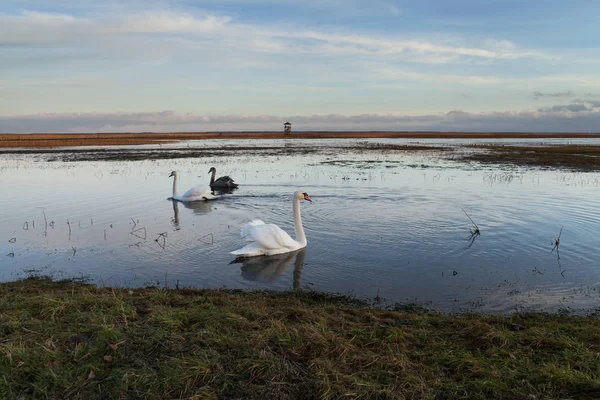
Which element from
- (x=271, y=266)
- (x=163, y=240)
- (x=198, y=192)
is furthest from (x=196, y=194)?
(x=271, y=266)

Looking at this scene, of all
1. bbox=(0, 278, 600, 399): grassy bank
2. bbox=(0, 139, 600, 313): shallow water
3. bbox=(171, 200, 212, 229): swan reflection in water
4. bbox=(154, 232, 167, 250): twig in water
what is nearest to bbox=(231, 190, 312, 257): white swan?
bbox=(0, 139, 600, 313): shallow water

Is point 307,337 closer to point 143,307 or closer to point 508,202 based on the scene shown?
point 143,307

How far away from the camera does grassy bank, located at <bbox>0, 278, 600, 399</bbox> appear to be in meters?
3.91

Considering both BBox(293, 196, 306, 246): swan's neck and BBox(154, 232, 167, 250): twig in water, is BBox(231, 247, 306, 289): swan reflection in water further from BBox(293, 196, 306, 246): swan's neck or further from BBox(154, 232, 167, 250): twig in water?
BBox(154, 232, 167, 250): twig in water

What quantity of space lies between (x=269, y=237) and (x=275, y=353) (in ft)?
18.4

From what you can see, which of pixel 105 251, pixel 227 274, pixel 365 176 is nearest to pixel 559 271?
pixel 227 274

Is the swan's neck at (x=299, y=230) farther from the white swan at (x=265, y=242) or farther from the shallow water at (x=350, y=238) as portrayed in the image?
the shallow water at (x=350, y=238)

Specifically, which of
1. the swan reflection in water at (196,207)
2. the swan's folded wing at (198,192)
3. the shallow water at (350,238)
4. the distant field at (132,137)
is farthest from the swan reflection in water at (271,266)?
the distant field at (132,137)

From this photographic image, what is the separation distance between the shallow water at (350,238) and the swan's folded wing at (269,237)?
292 millimetres

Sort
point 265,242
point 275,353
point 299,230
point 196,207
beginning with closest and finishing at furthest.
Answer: point 275,353, point 265,242, point 299,230, point 196,207

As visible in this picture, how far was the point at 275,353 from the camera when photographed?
14.3ft

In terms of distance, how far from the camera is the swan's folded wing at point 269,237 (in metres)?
9.88

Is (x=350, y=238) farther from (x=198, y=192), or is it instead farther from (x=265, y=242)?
(x=198, y=192)

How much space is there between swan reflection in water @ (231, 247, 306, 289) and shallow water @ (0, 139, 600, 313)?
0.14 ft
